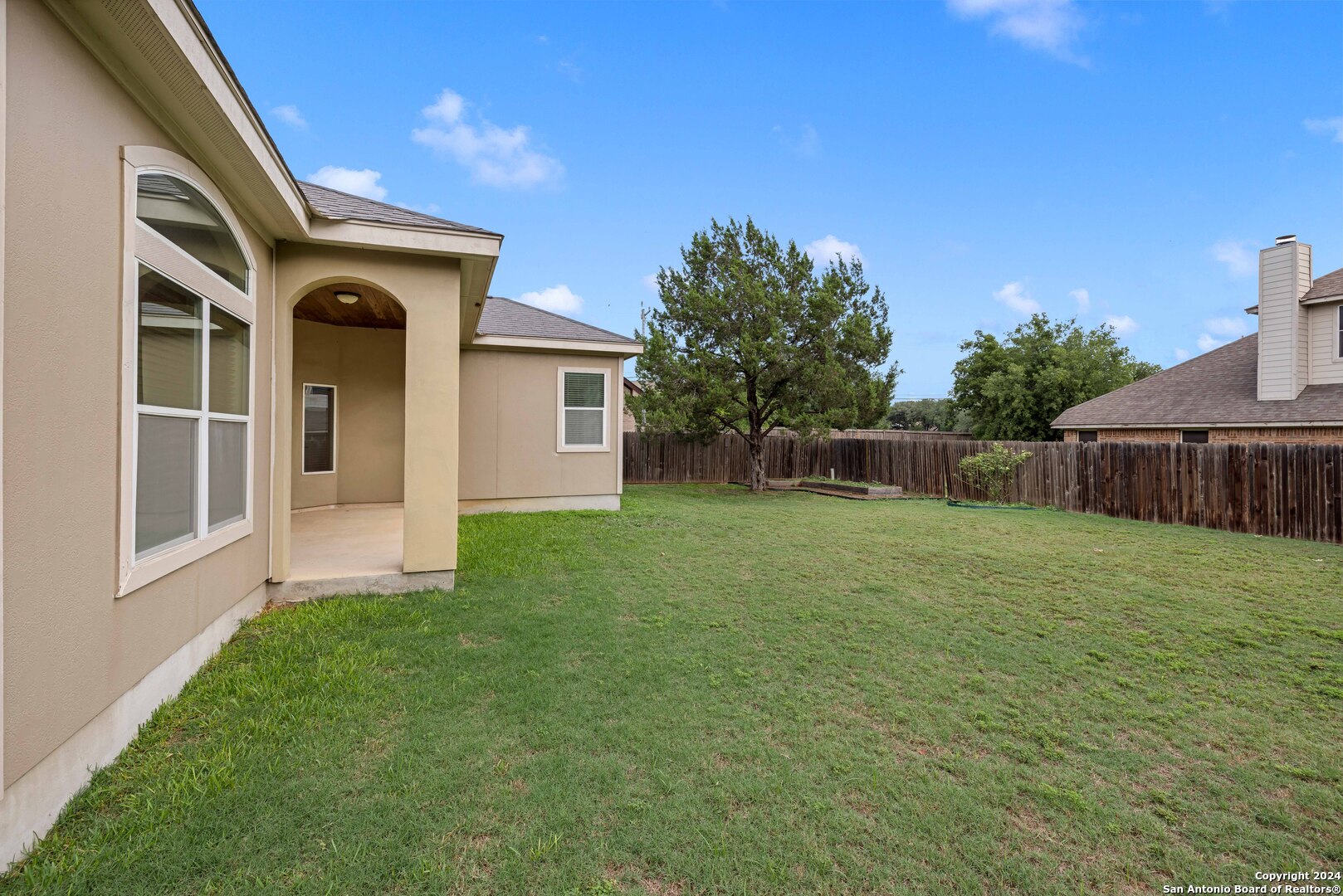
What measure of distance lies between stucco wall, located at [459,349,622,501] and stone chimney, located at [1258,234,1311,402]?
1472 centimetres

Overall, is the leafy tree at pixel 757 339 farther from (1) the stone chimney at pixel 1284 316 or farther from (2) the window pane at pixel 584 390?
A: (1) the stone chimney at pixel 1284 316

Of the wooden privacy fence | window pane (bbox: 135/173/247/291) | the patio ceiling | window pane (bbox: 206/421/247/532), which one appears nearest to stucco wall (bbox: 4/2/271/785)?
window pane (bbox: 135/173/247/291)

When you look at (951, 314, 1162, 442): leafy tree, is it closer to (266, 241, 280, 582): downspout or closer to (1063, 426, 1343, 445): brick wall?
(1063, 426, 1343, 445): brick wall

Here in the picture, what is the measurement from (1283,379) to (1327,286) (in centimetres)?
206

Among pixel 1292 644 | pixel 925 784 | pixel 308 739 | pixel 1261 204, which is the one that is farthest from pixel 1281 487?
pixel 1261 204

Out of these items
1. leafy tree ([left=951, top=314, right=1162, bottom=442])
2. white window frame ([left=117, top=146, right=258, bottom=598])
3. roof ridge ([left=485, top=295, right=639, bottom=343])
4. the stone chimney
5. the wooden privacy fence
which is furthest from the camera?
leafy tree ([left=951, top=314, right=1162, bottom=442])

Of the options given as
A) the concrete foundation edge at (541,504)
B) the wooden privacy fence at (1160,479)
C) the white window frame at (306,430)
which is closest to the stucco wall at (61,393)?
the white window frame at (306,430)

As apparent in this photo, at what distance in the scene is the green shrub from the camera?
41.2 feet

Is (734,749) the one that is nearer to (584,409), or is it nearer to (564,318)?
(584,409)

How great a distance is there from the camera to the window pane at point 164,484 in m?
2.74

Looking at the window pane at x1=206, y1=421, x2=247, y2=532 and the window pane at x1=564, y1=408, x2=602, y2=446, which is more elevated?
the window pane at x1=564, y1=408, x2=602, y2=446

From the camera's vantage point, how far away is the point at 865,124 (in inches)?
643

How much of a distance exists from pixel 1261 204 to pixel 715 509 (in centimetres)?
1979

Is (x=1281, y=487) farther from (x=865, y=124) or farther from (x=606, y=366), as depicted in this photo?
(x=865, y=124)
